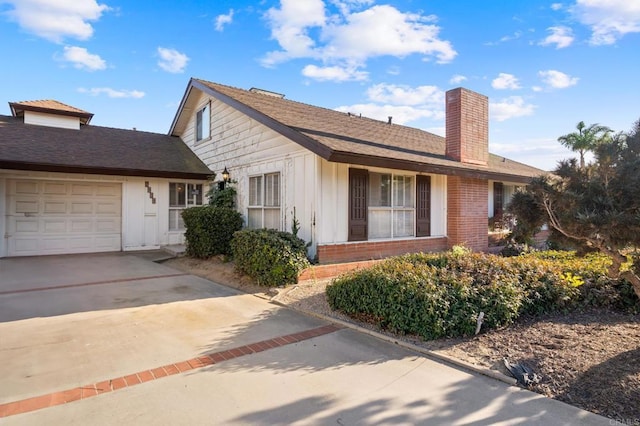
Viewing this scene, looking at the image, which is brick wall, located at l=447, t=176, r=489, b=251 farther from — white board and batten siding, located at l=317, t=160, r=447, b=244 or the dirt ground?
the dirt ground

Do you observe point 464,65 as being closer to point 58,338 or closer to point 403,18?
point 403,18

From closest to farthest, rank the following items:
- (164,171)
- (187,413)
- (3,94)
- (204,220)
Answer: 1. (187,413)
2. (204,220)
3. (164,171)
4. (3,94)

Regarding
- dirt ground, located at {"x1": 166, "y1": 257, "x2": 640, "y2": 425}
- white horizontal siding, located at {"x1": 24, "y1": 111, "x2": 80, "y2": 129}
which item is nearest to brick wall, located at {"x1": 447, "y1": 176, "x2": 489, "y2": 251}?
dirt ground, located at {"x1": 166, "y1": 257, "x2": 640, "y2": 425}

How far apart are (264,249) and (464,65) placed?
8.44m

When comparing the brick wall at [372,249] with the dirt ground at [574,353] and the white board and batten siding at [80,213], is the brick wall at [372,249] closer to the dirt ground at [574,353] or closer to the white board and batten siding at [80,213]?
the dirt ground at [574,353]

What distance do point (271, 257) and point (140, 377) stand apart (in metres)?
3.93

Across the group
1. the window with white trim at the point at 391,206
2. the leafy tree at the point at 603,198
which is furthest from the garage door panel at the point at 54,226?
the leafy tree at the point at 603,198

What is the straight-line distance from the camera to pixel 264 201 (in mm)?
10172

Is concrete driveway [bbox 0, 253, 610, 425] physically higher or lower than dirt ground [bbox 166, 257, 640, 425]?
lower

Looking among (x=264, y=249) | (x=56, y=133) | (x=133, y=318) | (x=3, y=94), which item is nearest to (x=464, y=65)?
(x=264, y=249)

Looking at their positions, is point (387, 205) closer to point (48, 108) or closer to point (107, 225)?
point (107, 225)

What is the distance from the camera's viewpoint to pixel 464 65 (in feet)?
35.9

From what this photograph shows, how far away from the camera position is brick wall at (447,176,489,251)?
34.8ft

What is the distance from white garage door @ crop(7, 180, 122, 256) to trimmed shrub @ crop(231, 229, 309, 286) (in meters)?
6.74
